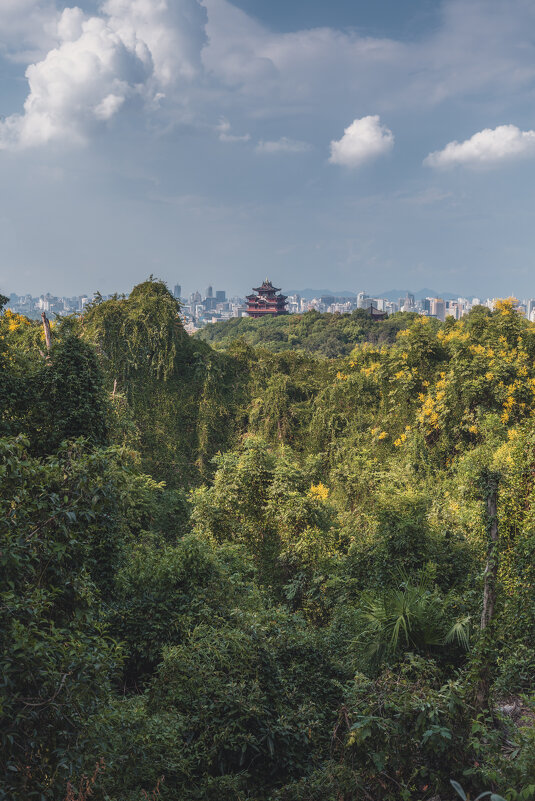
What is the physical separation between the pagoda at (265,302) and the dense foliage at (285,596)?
43978 mm

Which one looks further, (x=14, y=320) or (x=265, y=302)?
(x=265, y=302)

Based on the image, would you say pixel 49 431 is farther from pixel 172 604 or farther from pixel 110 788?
pixel 110 788

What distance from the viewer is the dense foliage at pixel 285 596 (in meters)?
2.55

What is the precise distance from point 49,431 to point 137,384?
28.7ft

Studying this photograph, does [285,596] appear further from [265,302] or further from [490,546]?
[265,302]

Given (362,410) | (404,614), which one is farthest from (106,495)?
(362,410)

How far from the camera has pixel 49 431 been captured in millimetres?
5551

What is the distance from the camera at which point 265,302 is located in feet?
184

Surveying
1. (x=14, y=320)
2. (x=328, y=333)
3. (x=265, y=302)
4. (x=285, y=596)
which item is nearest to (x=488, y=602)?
(x=285, y=596)

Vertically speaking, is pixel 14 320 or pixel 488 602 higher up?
pixel 14 320

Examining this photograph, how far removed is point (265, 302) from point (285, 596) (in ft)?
166

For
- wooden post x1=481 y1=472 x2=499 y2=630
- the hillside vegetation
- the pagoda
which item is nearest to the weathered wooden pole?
wooden post x1=481 y1=472 x2=499 y2=630

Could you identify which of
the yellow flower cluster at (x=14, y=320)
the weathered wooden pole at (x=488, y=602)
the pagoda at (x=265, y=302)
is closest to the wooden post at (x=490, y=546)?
the weathered wooden pole at (x=488, y=602)

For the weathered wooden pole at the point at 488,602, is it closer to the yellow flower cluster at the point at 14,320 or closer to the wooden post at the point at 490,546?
the wooden post at the point at 490,546
